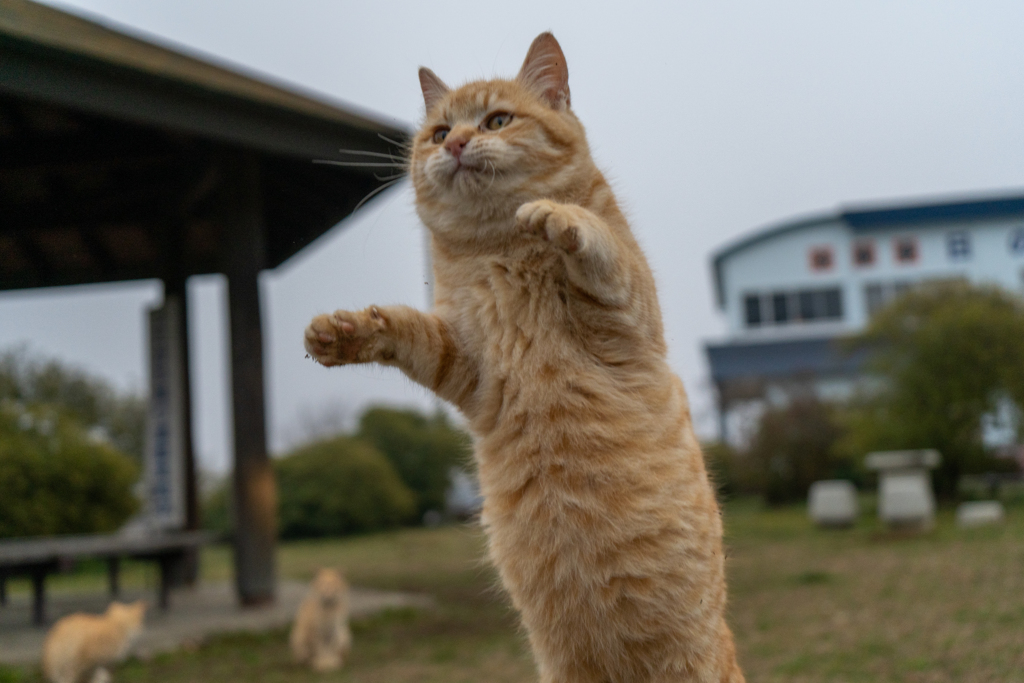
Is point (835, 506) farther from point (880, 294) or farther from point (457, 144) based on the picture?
point (457, 144)

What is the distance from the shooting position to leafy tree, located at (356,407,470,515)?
182 inches

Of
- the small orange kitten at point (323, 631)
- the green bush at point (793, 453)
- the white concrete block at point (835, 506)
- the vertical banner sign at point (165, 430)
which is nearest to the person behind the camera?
the small orange kitten at point (323, 631)

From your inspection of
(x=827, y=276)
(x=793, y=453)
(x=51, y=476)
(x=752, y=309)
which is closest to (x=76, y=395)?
(x=51, y=476)

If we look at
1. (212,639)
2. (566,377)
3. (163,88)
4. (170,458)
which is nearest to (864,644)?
(566,377)

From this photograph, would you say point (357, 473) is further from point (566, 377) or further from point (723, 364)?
point (723, 364)

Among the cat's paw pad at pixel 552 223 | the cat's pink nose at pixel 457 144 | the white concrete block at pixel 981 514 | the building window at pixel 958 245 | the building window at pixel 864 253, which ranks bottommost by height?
the white concrete block at pixel 981 514

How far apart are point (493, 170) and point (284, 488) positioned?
16.3 feet

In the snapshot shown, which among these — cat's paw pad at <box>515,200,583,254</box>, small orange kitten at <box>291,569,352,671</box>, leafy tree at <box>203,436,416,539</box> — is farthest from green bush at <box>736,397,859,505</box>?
cat's paw pad at <box>515,200,583,254</box>

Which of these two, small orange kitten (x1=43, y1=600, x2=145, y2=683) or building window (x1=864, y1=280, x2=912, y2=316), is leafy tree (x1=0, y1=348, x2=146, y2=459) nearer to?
small orange kitten (x1=43, y1=600, x2=145, y2=683)

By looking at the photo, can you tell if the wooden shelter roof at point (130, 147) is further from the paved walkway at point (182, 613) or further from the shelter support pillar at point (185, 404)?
the paved walkway at point (182, 613)

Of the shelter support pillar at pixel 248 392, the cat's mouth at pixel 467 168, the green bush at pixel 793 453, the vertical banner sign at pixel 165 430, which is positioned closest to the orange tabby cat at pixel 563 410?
the cat's mouth at pixel 467 168

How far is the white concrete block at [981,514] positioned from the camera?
204 inches

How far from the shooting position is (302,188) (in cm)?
430

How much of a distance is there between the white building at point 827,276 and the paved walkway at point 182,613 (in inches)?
137
